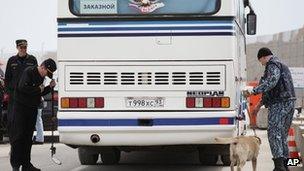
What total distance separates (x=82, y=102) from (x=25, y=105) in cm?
98

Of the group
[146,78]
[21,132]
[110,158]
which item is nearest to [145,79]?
[146,78]

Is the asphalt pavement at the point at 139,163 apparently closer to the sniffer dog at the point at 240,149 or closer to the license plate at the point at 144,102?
the sniffer dog at the point at 240,149

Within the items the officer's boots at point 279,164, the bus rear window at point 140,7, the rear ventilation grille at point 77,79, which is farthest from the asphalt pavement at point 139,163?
the bus rear window at point 140,7

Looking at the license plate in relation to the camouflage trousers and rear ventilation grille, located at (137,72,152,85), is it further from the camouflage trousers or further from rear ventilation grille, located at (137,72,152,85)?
the camouflage trousers

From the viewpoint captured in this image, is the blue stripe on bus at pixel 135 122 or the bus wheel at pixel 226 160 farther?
the bus wheel at pixel 226 160

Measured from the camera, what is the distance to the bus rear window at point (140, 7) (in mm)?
8797

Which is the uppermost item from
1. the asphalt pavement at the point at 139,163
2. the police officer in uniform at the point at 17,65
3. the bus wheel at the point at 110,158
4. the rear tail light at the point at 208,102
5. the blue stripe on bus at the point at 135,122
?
the police officer in uniform at the point at 17,65

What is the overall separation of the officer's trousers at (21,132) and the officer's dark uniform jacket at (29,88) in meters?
0.07

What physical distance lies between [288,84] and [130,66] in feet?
7.02

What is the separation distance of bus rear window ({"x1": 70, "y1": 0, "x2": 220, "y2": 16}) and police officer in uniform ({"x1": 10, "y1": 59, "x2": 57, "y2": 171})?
2.89ft

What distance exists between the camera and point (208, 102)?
8.72 m

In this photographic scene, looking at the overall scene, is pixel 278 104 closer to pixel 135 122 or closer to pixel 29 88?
pixel 135 122

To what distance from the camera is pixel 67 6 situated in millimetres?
8875

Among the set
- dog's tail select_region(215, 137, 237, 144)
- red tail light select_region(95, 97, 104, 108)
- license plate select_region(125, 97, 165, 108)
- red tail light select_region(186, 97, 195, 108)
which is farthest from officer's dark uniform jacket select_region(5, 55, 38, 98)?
dog's tail select_region(215, 137, 237, 144)
